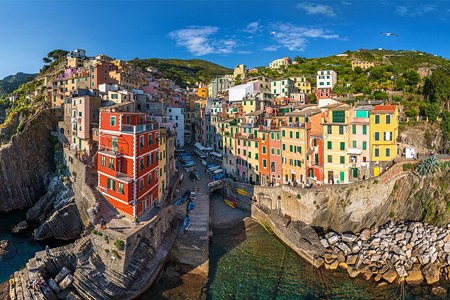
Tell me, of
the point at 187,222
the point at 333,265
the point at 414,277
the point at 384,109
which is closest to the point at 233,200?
the point at 187,222

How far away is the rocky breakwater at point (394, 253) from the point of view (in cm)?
2723

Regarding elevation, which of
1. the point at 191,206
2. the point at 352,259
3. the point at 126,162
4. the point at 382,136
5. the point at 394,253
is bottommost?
the point at 352,259

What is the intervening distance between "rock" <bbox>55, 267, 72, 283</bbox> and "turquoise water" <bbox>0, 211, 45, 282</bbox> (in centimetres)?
823

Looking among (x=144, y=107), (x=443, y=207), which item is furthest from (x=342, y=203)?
(x=144, y=107)

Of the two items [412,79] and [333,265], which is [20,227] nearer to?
[333,265]

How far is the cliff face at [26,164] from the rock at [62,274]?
29.9 meters

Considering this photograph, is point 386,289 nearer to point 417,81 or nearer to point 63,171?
point 63,171

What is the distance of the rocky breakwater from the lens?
1072 inches

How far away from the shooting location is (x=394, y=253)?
29547 millimetres

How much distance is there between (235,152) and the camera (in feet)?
163

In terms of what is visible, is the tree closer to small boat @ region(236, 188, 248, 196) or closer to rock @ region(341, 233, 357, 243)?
rock @ region(341, 233, 357, 243)

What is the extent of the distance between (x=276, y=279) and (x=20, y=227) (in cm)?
3432

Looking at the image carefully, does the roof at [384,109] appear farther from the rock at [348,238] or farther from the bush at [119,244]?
the bush at [119,244]

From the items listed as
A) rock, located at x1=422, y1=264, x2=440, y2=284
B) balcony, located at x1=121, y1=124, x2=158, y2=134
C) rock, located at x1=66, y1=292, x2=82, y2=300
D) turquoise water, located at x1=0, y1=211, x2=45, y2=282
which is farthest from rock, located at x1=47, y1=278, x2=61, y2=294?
rock, located at x1=422, y1=264, x2=440, y2=284
